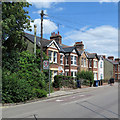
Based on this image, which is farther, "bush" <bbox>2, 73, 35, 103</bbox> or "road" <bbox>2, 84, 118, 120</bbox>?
"bush" <bbox>2, 73, 35, 103</bbox>

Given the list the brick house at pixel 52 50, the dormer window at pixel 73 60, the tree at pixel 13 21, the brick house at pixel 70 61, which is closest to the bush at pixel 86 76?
the brick house at pixel 70 61

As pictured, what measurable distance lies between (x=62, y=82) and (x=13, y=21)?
1190cm

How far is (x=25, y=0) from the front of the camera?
607 inches

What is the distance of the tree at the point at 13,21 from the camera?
1360 cm

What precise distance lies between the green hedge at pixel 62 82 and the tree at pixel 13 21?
8.17m

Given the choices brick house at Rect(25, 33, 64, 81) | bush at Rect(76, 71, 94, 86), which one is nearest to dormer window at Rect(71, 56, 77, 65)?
bush at Rect(76, 71, 94, 86)

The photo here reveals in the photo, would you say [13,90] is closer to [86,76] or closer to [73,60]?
[86,76]

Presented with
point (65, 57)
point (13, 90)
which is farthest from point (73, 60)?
point (13, 90)

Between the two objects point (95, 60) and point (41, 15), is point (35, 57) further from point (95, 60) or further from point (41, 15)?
point (95, 60)

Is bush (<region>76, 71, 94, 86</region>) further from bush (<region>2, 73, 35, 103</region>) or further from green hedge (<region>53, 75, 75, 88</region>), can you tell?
bush (<region>2, 73, 35, 103</region>)

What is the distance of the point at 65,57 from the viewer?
30.9m

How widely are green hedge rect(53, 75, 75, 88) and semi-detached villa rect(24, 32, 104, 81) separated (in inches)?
88.8

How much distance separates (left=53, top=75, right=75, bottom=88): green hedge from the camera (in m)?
22.6

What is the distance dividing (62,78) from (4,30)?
12054mm
